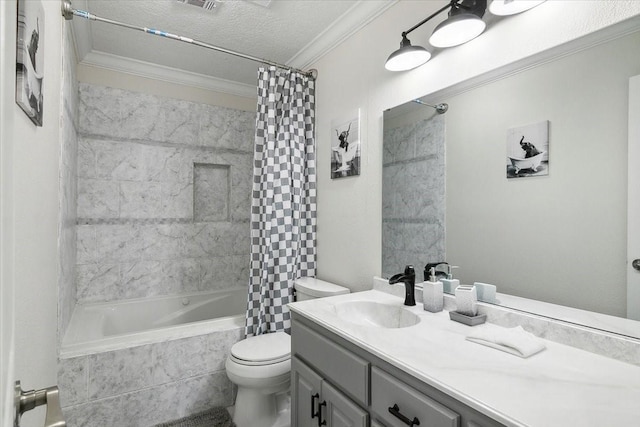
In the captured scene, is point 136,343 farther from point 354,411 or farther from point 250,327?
point 354,411

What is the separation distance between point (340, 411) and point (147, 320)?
2.28m

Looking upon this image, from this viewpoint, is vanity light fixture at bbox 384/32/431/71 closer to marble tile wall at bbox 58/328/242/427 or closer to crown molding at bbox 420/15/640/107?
crown molding at bbox 420/15/640/107

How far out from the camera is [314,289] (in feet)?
7.38

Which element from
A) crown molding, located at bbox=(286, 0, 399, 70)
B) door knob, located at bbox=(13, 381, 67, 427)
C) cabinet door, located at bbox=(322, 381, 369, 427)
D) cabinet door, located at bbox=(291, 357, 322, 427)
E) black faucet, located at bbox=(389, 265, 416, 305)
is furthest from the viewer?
crown molding, located at bbox=(286, 0, 399, 70)

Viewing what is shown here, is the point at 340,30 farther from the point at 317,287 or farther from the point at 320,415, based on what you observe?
the point at 320,415

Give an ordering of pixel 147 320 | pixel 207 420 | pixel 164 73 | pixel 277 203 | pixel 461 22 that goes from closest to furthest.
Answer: pixel 461 22
pixel 207 420
pixel 277 203
pixel 147 320
pixel 164 73

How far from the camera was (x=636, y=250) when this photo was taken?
41.1 inches

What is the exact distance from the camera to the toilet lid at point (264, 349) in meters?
1.96

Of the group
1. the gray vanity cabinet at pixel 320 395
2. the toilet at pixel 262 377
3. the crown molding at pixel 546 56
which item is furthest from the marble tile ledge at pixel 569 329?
the toilet at pixel 262 377

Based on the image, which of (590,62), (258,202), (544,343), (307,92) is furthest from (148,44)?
(544,343)

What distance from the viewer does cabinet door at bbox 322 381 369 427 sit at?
120 cm

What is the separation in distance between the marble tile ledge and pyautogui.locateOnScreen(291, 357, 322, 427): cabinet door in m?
0.79

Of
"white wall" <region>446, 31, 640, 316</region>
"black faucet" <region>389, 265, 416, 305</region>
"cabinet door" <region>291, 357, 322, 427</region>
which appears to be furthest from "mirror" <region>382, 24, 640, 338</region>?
"cabinet door" <region>291, 357, 322, 427</region>

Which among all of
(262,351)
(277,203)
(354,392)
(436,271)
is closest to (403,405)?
(354,392)
